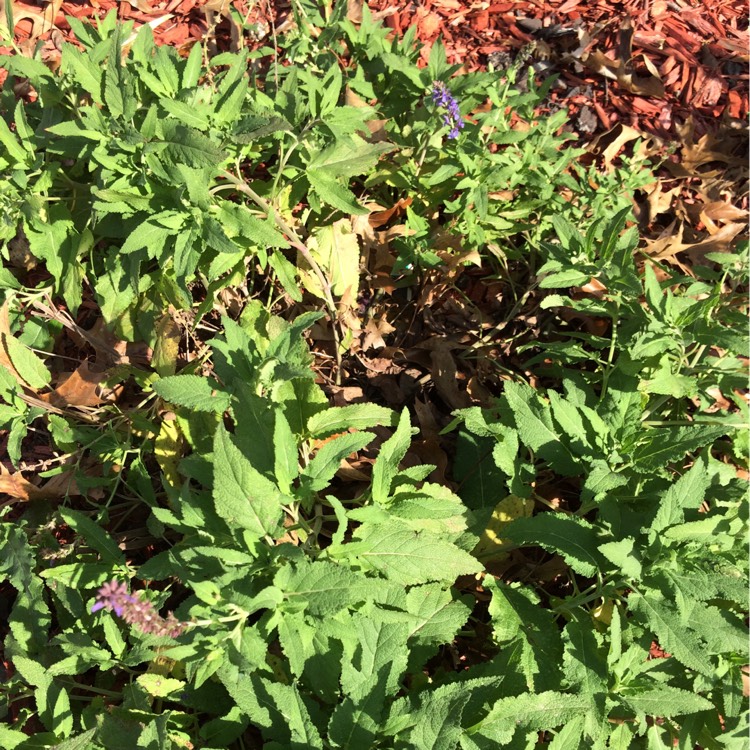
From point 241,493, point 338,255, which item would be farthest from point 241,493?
point 338,255

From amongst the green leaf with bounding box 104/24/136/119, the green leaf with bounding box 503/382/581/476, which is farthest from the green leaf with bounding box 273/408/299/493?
the green leaf with bounding box 104/24/136/119

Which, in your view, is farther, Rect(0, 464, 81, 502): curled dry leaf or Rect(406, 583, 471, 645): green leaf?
Rect(0, 464, 81, 502): curled dry leaf

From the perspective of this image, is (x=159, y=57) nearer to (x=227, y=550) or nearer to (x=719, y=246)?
(x=227, y=550)

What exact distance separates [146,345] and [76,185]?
808 millimetres

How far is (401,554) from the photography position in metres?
2.13

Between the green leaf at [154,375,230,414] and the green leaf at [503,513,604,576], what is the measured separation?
42.3 inches

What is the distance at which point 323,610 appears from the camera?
1854 millimetres

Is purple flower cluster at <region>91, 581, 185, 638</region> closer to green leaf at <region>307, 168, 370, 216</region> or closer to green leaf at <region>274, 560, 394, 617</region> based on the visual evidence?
green leaf at <region>274, 560, 394, 617</region>

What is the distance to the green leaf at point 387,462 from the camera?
2213mm

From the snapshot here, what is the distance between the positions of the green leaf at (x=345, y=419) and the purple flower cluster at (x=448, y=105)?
1401 millimetres

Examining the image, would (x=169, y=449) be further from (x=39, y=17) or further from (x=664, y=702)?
(x=39, y=17)

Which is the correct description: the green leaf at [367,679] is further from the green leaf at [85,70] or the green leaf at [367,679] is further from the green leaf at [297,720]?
the green leaf at [85,70]

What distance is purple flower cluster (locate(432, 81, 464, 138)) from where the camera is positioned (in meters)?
3.09

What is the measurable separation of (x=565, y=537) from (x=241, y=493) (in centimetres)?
109
